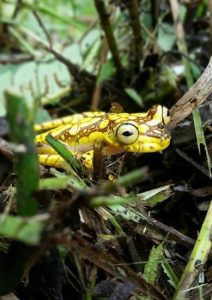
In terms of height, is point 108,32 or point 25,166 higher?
point 108,32

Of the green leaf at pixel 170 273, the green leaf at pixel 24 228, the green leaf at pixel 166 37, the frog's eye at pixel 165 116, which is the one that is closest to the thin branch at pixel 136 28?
the green leaf at pixel 166 37

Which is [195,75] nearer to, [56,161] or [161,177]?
[161,177]

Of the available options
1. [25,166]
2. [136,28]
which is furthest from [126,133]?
[136,28]

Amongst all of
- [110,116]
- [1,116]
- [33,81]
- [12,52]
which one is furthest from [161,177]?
[12,52]

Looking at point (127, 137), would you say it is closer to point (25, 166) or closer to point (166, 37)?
point (25, 166)

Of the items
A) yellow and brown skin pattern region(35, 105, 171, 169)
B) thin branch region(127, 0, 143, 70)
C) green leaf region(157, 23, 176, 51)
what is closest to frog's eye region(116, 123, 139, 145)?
yellow and brown skin pattern region(35, 105, 171, 169)

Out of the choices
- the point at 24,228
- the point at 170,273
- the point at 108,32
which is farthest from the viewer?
the point at 108,32

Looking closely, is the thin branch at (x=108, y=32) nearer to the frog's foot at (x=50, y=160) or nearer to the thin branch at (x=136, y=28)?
the thin branch at (x=136, y=28)

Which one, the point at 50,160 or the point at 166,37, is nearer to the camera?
the point at 50,160
